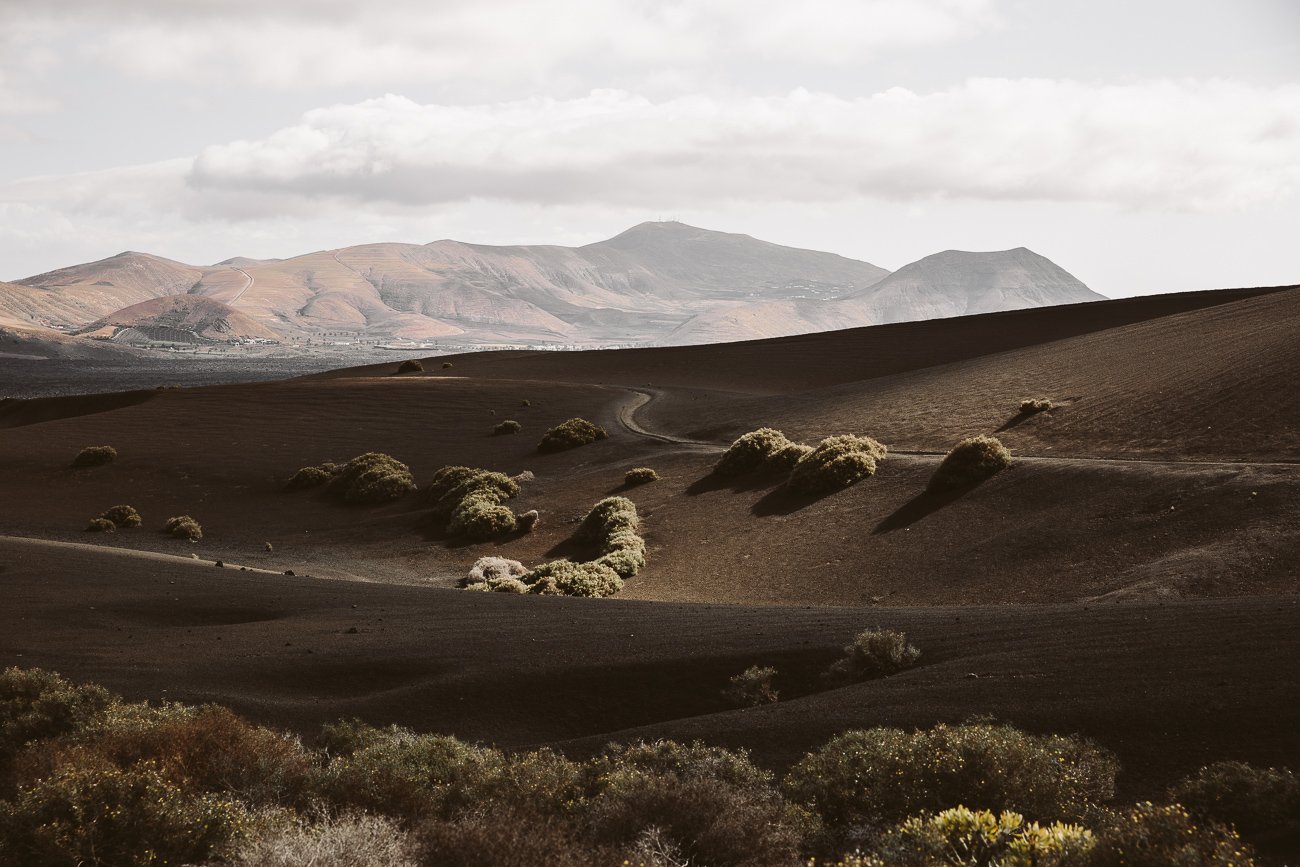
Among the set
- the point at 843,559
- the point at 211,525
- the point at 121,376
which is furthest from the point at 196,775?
the point at 121,376

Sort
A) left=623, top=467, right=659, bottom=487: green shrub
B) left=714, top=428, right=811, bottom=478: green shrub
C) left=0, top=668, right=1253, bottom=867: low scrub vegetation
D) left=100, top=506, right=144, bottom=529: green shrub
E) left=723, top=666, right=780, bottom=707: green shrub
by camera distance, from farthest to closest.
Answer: left=623, top=467, right=659, bottom=487: green shrub
left=100, top=506, right=144, bottom=529: green shrub
left=714, top=428, right=811, bottom=478: green shrub
left=723, top=666, right=780, bottom=707: green shrub
left=0, top=668, right=1253, bottom=867: low scrub vegetation

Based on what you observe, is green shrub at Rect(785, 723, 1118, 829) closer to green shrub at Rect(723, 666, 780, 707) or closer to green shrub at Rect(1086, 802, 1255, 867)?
green shrub at Rect(1086, 802, 1255, 867)

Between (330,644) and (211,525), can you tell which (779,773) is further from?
(211,525)

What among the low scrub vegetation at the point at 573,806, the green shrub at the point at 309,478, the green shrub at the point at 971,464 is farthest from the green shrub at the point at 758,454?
the low scrub vegetation at the point at 573,806

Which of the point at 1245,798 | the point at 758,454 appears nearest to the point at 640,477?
the point at 758,454

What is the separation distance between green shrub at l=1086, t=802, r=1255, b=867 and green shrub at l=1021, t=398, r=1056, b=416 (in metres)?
25.9

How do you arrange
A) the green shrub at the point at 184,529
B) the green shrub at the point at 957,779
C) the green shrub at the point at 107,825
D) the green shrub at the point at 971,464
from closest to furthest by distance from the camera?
1. the green shrub at the point at 107,825
2. the green shrub at the point at 957,779
3. the green shrub at the point at 971,464
4. the green shrub at the point at 184,529

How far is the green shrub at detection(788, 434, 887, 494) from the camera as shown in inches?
1017

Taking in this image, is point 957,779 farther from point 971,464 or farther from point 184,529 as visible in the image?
point 184,529

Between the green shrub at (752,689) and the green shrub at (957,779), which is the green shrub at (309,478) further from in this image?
the green shrub at (957,779)

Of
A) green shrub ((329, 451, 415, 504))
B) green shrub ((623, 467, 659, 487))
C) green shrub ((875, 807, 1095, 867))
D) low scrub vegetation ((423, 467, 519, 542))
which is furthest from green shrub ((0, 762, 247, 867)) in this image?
green shrub ((329, 451, 415, 504))

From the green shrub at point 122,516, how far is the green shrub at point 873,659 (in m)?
25.7

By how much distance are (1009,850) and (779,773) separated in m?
2.78

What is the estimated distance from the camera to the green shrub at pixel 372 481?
1266 inches
